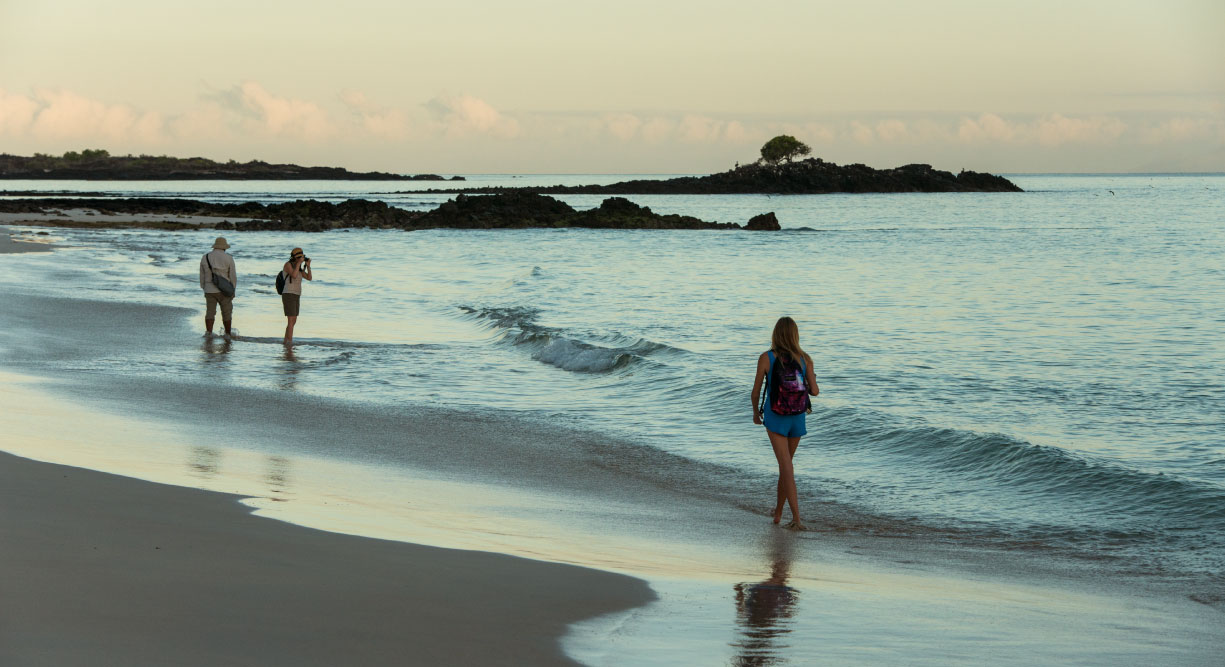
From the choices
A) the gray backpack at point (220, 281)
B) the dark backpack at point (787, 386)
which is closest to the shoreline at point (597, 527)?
the dark backpack at point (787, 386)

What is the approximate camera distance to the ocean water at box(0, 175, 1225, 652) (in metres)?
9.41

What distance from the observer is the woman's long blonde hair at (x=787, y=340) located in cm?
828

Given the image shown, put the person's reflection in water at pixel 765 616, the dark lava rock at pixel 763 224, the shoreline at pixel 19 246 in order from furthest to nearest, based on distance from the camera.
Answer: the dark lava rock at pixel 763 224 → the shoreline at pixel 19 246 → the person's reflection in water at pixel 765 616

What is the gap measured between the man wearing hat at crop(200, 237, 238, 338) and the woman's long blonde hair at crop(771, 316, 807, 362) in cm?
1274

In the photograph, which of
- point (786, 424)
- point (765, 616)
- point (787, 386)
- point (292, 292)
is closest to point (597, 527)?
point (786, 424)

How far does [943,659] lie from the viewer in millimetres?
5055

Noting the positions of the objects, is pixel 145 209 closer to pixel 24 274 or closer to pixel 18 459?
pixel 24 274

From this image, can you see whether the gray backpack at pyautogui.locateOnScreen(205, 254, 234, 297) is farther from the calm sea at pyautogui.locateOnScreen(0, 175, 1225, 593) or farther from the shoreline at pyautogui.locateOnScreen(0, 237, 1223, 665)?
the shoreline at pyautogui.locateOnScreen(0, 237, 1223, 665)

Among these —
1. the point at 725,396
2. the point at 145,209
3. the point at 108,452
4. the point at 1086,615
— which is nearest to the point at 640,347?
the point at 725,396

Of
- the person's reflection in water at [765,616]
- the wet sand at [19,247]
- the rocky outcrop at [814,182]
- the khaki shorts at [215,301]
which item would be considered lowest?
the person's reflection in water at [765,616]

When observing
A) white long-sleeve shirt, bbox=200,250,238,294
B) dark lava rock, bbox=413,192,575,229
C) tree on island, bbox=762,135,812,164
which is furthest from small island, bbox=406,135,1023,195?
white long-sleeve shirt, bbox=200,250,238,294

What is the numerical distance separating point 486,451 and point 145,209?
7073 centimetres

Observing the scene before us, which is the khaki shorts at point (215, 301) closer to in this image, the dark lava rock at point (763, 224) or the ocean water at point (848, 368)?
the ocean water at point (848, 368)

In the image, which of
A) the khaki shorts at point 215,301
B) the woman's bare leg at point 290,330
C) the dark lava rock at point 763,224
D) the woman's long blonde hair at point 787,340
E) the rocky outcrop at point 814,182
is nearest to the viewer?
the woman's long blonde hair at point 787,340
